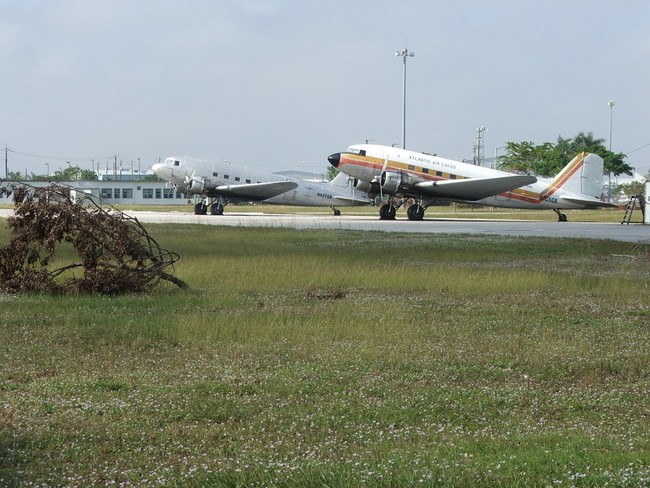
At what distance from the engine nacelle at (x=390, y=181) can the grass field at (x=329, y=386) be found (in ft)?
107

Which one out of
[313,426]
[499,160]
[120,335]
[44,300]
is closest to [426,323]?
[120,335]

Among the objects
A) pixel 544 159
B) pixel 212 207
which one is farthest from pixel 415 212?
pixel 544 159

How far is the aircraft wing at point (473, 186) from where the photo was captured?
48062 millimetres

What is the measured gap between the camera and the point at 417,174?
48719 millimetres

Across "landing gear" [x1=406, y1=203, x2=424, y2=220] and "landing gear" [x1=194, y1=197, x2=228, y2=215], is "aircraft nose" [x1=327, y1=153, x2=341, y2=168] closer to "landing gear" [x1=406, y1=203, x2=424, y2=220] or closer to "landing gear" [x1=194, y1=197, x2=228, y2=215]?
"landing gear" [x1=406, y1=203, x2=424, y2=220]

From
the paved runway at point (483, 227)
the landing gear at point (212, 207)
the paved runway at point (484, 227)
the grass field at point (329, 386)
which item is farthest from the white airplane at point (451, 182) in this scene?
the grass field at point (329, 386)

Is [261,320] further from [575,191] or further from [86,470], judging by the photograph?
[575,191]

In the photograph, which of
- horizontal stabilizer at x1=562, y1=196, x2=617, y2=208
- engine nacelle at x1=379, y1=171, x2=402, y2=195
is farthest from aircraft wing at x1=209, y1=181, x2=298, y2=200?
horizontal stabilizer at x1=562, y1=196, x2=617, y2=208

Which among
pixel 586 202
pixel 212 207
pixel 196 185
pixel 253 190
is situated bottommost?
pixel 212 207

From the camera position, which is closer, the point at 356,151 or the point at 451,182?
the point at 451,182

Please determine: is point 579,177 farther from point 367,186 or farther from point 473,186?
point 367,186

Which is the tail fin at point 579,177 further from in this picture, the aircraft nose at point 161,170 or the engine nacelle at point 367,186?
the aircraft nose at point 161,170

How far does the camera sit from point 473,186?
4847 cm

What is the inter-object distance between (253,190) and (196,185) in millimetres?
4024
